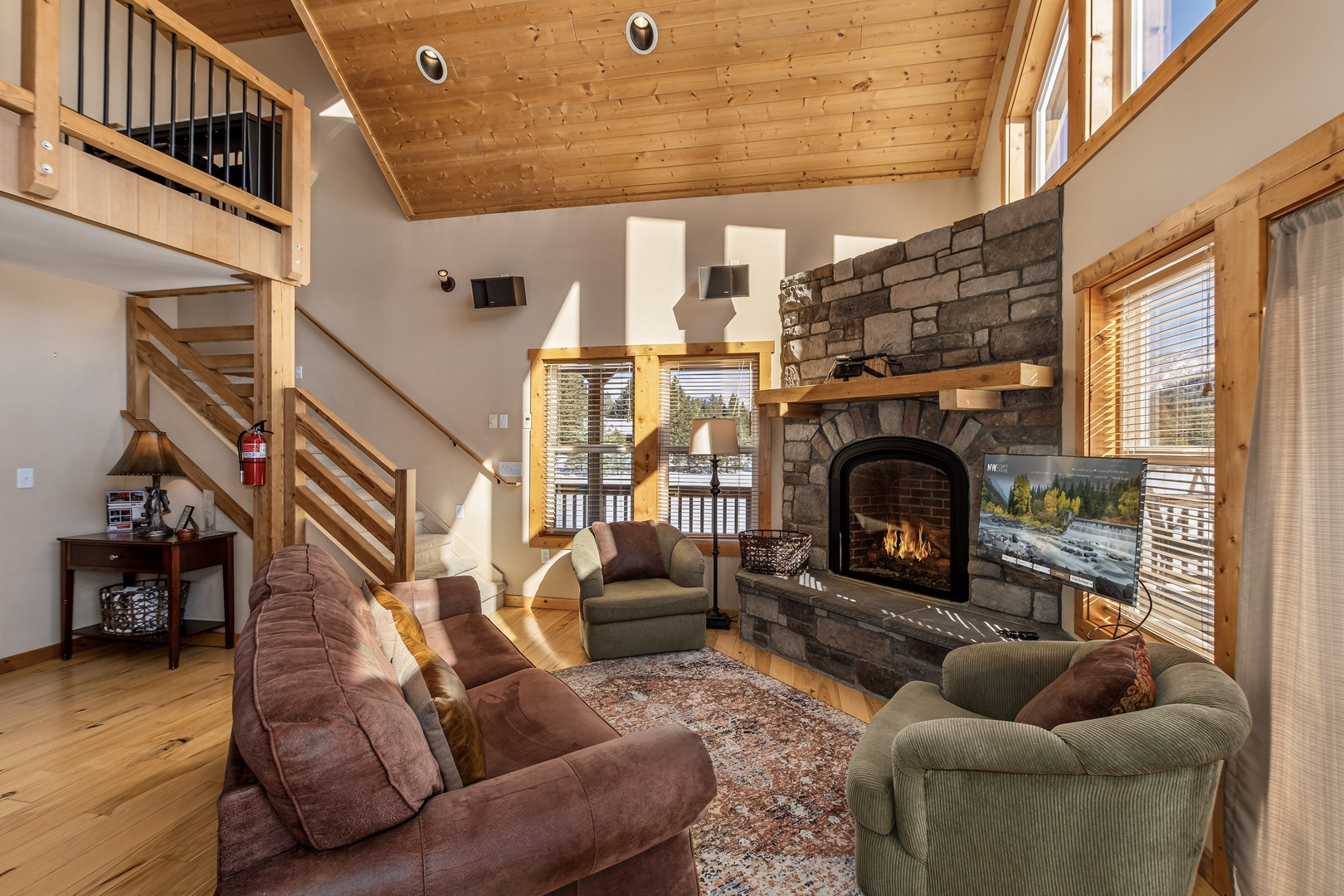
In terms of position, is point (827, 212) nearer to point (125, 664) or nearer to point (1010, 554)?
point (1010, 554)

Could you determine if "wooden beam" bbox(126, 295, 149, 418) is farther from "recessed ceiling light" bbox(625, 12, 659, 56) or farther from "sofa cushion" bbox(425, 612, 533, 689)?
"recessed ceiling light" bbox(625, 12, 659, 56)

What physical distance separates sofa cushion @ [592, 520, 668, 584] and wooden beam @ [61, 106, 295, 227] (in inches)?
104

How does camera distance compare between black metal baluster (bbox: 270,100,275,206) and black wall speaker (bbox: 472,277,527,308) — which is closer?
black metal baluster (bbox: 270,100,275,206)

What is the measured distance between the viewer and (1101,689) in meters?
1.64

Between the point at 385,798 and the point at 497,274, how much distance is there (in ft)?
15.5

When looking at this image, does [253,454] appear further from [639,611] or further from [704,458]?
[704,458]

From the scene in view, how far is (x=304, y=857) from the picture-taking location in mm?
1117

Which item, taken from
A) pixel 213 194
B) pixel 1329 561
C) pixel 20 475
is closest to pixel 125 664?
pixel 20 475

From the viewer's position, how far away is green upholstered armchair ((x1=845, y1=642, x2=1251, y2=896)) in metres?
1.47

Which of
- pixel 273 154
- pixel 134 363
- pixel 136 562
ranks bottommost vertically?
pixel 136 562

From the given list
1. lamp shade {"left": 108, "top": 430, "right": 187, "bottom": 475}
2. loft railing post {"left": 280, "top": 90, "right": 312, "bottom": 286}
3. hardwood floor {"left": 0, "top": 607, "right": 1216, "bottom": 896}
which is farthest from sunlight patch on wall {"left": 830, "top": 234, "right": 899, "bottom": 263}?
lamp shade {"left": 108, "top": 430, "right": 187, "bottom": 475}

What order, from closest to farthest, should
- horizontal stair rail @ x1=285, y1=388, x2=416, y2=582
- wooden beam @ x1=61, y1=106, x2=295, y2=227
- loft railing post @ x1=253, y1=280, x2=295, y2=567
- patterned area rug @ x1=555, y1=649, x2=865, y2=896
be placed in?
patterned area rug @ x1=555, y1=649, x2=865, y2=896 → wooden beam @ x1=61, y1=106, x2=295, y2=227 → loft railing post @ x1=253, y1=280, x2=295, y2=567 → horizontal stair rail @ x1=285, y1=388, x2=416, y2=582

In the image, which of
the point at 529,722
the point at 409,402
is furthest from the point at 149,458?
the point at 529,722

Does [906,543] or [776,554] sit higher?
[906,543]
